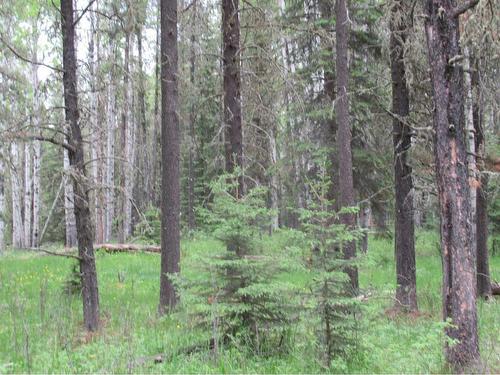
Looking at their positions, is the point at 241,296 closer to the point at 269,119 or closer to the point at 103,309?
the point at 103,309

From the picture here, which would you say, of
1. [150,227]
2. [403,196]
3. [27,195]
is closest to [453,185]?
[403,196]

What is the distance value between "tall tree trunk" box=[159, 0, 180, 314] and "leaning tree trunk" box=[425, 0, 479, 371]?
5372 mm

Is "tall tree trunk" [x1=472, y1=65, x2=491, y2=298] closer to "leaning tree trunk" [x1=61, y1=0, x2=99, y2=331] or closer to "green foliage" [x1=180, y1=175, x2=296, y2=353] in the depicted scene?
"green foliage" [x1=180, y1=175, x2=296, y2=353]

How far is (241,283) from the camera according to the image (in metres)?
6.08

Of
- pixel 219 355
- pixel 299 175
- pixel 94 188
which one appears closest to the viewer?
pixel 219 355

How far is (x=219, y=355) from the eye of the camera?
5.79 metres

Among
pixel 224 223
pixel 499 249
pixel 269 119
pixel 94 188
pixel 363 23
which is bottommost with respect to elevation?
pixel 499 249

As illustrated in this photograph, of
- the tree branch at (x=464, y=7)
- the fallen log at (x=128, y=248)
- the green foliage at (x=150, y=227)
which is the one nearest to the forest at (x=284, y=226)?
the tree branch at (x=464, y=7)

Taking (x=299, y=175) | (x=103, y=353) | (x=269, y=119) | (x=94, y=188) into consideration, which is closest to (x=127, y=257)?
(x=299, y=175)

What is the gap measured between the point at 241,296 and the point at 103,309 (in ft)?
15.0

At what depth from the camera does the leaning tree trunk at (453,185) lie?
18.3ft

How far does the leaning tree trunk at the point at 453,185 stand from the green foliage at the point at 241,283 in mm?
1946

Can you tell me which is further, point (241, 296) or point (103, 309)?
point (103, 309)

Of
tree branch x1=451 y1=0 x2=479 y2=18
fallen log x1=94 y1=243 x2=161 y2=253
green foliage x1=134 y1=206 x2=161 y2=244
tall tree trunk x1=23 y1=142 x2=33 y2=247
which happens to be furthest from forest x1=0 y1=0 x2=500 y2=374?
tall tree trunk x1=23 y1=142 x2=33 y2=247
